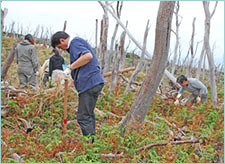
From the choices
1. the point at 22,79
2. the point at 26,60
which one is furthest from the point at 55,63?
the point at 22,79

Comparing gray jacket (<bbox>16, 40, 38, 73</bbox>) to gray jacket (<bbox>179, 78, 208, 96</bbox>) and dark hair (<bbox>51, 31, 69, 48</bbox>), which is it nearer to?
dark hair (<bbox>51, 31, 69, 48</bbox>)

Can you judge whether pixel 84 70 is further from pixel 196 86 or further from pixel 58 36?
pixel 196 86

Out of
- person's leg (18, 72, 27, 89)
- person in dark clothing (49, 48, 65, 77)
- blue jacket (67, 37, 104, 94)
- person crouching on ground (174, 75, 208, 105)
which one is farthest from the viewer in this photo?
person crouching on ground (174, 75, 208, 105)

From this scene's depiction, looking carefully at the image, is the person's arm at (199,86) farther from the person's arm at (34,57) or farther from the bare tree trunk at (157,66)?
the person's arm at (34,57)

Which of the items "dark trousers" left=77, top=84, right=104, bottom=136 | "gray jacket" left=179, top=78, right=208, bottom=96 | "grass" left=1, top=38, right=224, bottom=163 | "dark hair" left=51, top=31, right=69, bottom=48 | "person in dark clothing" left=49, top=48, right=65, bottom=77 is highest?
"dark hair" left=51, top=31, right=69, bottom=48

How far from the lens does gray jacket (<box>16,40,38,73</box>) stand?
16.5 feet

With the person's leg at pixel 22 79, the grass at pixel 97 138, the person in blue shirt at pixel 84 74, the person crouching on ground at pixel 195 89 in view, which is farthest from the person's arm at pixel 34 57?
the person crouching on ground at pixel 195 89

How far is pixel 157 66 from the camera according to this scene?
3.42 meters

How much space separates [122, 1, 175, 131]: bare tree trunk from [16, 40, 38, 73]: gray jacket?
276 cm

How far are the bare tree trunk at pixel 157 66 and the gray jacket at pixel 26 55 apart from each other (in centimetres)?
276

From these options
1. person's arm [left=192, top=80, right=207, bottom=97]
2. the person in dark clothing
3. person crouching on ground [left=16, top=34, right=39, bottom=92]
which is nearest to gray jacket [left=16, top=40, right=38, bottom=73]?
person crouching on ground [left=16, top=34, right=39, bottom=92]

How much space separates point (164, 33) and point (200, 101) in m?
3.65

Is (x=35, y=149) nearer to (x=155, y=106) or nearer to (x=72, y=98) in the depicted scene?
(x=72, y=98)

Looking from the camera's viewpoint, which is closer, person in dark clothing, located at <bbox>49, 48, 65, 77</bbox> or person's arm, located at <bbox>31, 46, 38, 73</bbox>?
person's arm, located at <bbox>31, 46, 38, 73</bbox>
